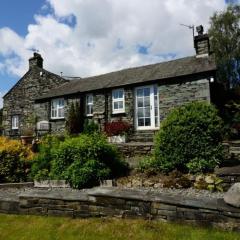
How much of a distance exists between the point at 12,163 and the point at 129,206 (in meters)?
4.83

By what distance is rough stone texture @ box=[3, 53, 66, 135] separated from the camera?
2312 cm

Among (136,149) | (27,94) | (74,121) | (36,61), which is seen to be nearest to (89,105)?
(74,121)

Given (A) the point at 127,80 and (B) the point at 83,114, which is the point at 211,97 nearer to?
(A) the point at 127,80

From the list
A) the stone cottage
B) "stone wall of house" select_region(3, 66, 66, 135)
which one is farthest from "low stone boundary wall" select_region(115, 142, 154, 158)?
"stone wall of house" select_region(3, 66, 66, 135)

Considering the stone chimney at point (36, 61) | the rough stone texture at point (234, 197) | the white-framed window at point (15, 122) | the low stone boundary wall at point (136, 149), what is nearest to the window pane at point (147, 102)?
the low stone boundary wall at point (136, 149)

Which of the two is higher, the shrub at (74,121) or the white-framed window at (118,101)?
the white-framed window at (118,101)

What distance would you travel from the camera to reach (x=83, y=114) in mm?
18438

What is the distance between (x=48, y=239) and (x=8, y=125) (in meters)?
21.8

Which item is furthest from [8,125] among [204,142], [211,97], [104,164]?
[204,142]

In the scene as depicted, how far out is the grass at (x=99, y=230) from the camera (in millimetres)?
4629

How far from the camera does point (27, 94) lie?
79.7 ft

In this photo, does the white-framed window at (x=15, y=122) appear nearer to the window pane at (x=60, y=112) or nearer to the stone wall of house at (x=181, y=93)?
the window pane at (x=60, y=112)

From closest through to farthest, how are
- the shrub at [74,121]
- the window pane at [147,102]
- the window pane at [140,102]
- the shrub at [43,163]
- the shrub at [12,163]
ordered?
1. the shrub at [43,163]
2. the shrub at [12,163]
3. the window pane at [147,102]
4. the window pane at [140,102]
5. the shrub at [74,121]

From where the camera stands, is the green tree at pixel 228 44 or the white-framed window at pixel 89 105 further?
the green tree at pixel 228 44
